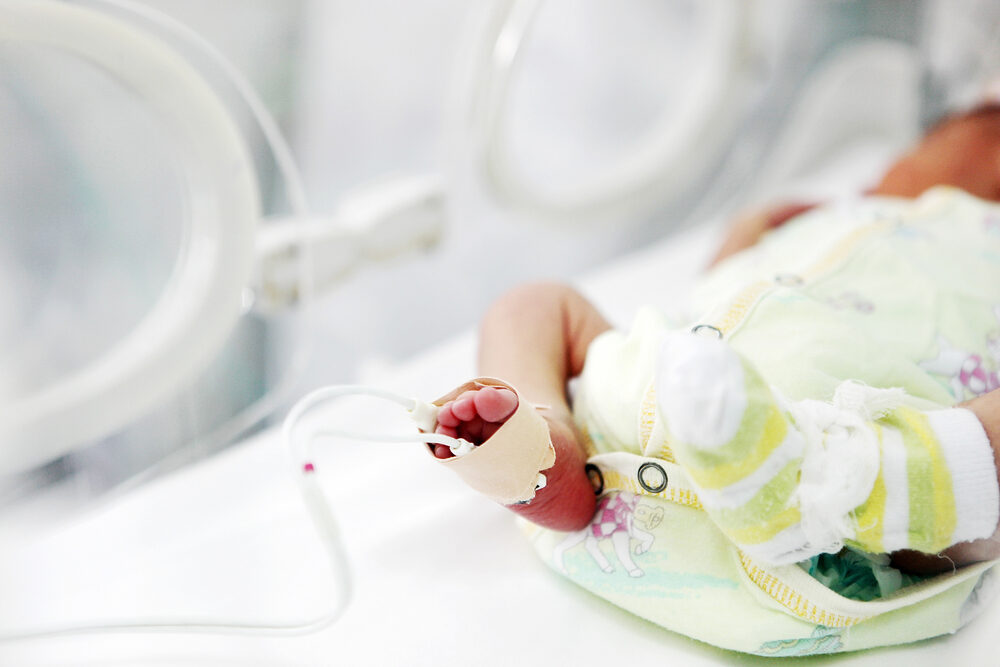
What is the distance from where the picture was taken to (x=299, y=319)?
1.14m

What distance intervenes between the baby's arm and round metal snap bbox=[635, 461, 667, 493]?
0.04m

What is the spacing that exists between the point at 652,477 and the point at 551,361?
Result: 17 cm

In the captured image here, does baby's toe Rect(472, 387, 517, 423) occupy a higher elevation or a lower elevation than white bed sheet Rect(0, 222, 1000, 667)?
higher

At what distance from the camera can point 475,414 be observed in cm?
51

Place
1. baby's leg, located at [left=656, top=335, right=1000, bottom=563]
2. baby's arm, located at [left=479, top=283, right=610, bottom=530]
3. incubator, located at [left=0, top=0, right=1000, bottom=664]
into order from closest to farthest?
baby's leg, located at [left=656, top=335, right=1000, bottom=563], baby's arm, located at [left=479, top=283, right=610, bottom=530], incubator, located at [left=0, top=0, right=1000, bottom=664]

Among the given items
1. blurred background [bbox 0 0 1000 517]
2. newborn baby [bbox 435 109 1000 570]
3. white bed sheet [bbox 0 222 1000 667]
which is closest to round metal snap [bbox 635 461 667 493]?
newborn baby [bbox 435 109 1000 570]

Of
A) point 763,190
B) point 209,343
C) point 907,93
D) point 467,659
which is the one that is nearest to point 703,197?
point 763,190

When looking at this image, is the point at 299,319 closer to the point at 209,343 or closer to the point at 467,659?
the point at 209,343

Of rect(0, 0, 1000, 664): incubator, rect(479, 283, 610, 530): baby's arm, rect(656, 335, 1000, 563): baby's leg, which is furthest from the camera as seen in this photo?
rect(0, 0, 1000, 664): incubator

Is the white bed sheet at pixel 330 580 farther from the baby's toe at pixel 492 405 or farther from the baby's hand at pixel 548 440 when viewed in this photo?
the baby's toe at pixel 492 405

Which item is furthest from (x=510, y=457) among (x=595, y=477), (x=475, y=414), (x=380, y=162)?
(x=380, y=162)

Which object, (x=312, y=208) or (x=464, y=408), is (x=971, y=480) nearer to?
(x=464, y=408)

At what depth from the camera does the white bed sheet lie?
60 centimetres

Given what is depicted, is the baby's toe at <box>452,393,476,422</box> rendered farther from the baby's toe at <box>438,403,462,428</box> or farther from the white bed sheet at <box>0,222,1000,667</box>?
the white bed sheet at <box>0,222,1000,667</box>
